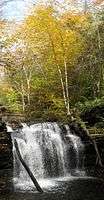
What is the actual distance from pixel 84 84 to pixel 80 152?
22.1 ft

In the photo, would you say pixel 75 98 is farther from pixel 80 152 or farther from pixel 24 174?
pixel 24 174

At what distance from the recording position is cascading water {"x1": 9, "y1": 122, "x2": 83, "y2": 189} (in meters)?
17.1

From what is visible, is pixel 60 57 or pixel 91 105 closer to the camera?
pixel 91 105

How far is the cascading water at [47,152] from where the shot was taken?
17.1 metres

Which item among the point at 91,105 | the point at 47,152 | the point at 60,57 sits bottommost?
the point at 47,152

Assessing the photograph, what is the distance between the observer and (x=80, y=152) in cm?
1812

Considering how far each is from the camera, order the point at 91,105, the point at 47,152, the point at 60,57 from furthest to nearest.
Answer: the point at 60,57, the point at 91,105, the point at 47,152

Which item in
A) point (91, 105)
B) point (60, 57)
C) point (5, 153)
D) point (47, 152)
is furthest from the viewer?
point (60, 57)

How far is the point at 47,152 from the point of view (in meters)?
17.7

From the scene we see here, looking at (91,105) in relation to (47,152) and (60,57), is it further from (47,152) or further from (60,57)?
(60,57)

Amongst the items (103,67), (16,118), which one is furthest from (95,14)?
(16,118)

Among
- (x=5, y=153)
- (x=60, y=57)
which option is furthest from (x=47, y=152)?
(x=60, y=57)

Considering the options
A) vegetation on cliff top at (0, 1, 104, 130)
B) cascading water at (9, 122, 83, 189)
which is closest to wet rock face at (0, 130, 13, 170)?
cascading water at (9, 122, 83, 189)

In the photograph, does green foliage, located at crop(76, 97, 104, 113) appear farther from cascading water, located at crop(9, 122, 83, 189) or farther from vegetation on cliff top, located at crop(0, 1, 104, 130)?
cascading water, located at crop(9, 122, 83, 189)
